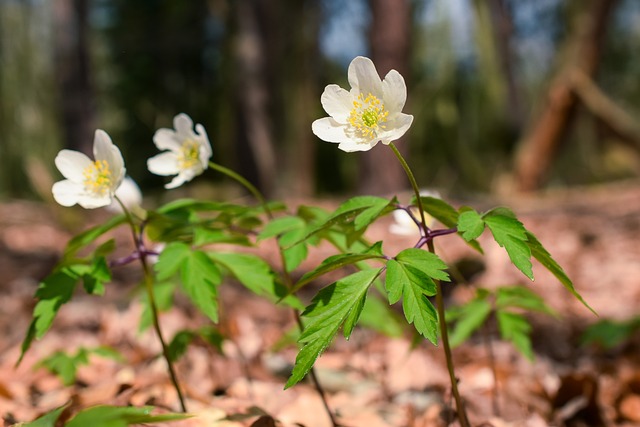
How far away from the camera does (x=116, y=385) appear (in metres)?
1.55

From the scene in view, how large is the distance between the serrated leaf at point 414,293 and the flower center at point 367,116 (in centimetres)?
26

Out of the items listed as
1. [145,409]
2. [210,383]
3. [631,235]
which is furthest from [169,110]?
[145,409]

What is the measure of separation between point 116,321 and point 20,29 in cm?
1252

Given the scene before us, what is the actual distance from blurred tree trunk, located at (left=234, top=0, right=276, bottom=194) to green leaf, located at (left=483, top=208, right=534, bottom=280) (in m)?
6.81

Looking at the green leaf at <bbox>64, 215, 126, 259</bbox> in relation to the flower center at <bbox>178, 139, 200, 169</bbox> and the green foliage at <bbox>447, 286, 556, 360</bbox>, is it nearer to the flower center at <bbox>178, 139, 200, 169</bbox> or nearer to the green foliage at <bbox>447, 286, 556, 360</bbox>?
the flower center at <bbox>178, 139, 200, 169</bbox>

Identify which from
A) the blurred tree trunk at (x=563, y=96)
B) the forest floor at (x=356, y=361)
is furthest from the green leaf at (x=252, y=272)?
the blurred tree trunk at (x=563, y=96)

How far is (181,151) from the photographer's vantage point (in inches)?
55.7

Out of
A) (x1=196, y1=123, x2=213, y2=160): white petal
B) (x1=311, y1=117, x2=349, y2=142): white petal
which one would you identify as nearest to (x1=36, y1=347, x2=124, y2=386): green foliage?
(x1=196, y1=123, x2=213, y2=160): white petal

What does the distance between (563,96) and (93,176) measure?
6604 millimetres

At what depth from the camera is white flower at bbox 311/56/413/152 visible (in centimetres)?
108

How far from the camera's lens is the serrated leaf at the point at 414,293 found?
0.90 meters

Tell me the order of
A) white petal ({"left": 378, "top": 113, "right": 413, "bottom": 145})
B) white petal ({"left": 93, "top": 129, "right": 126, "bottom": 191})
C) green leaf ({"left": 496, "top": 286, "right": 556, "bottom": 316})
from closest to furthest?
1. white petal ({"left": 378, "top": 113, "right": 413, "bottom": 145})
2. white petal ({"left": 93, "top": 129, "right": 126, "bottom": 191})
3. green leaf ({"left": 496, "top": 286, "right": 556, "bottom": 316})

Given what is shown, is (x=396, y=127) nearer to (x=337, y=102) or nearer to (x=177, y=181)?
(x=337, y=102)

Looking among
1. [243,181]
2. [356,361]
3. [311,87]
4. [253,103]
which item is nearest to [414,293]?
[243,181]
